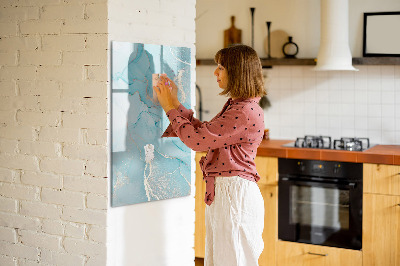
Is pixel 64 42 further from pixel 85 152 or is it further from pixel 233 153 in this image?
pixel 233 153

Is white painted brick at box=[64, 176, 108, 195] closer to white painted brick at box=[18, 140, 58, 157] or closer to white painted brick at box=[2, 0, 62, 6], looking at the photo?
white painted brick at box=[18, 140, 58, 157]

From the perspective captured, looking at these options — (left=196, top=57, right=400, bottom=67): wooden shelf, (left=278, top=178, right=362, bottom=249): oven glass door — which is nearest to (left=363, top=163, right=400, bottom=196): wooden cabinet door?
(left=278, top=178, right=362, bottom=249): oven glass door

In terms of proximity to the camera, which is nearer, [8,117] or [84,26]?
[84,26]

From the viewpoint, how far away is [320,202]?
4062mm

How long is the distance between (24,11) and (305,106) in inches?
98.8

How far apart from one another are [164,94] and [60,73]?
51 centimetres

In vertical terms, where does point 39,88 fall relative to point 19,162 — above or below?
above

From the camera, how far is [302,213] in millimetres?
4137

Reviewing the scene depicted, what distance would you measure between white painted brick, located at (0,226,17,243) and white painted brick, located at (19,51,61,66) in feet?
2.91

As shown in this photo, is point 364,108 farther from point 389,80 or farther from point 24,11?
point 24,11

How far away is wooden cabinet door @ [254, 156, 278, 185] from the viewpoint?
13.6 ft

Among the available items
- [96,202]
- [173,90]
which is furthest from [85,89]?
[96,202]

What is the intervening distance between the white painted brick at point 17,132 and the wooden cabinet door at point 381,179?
7.13ft

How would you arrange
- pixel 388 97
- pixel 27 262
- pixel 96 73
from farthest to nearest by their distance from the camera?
pixel 388 97
pixel 27 262
pixel 96 73
